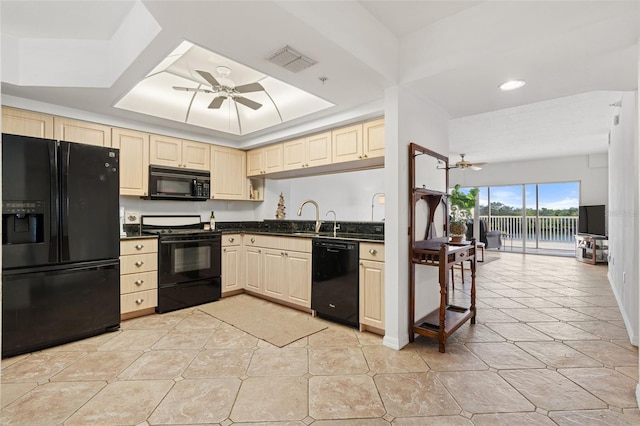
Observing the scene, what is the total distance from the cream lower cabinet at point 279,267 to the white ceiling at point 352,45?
5.64ft

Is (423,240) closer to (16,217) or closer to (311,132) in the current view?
(311,132)

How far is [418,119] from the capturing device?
10.6ft

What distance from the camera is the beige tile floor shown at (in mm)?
2055

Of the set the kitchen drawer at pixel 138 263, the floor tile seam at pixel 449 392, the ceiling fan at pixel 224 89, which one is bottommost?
the floor tile seam at pixel 449 392

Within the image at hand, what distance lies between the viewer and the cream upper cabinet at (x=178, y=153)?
4.13 m

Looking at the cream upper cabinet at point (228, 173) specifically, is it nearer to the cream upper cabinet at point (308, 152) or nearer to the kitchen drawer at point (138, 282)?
the cream upper cabinet at point (308, 152)

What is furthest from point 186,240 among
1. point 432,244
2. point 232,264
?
point 432,244

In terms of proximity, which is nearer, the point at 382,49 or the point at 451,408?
the point at 451,408

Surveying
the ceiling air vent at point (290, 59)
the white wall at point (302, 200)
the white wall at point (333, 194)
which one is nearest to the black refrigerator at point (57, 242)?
the white wall at point (302, 200)

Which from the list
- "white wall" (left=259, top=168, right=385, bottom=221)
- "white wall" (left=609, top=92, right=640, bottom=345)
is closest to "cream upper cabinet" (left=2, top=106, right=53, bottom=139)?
"white wall" (left=259, top=168, right=385, bottom=221)

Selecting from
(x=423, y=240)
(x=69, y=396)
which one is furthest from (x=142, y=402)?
(x=423, y=240)

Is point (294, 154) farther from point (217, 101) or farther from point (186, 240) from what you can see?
point (186, 240)

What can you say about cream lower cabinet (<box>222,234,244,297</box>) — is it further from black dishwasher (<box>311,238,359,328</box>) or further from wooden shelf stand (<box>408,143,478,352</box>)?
wooden shelf stand (<box>408,143,478,352</box>)

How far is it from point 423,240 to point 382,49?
179 cm
